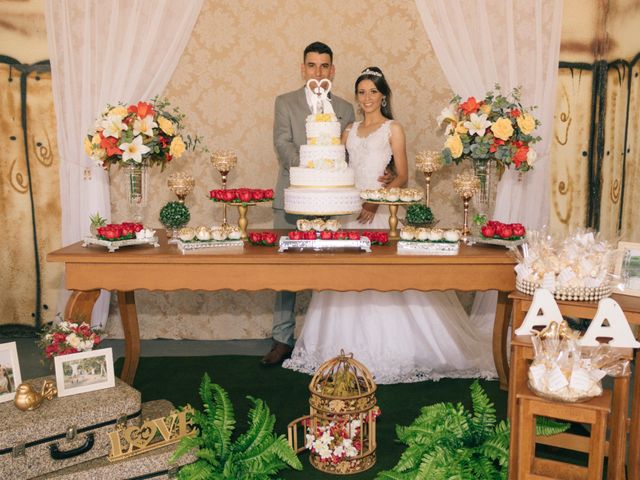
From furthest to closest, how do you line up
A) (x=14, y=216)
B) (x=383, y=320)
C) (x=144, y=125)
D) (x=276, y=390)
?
(x=14, y=216)
(x=383, y=320)
(x=276, y=390)
(x=144, y=125)

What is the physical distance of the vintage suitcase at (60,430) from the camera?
269 cm

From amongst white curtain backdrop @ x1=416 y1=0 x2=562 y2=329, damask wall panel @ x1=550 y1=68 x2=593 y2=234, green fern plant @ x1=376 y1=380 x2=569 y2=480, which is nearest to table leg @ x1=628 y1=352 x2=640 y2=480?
green fern plant @ x1=376 y1=380 x2=569 y2=480

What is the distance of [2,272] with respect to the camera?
5223 millimetres

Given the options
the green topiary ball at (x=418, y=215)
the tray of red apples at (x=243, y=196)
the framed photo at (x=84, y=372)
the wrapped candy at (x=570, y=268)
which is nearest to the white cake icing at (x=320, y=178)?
the tray of red apples at (x=243, y=196)

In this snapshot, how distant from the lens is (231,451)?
2.95 metres

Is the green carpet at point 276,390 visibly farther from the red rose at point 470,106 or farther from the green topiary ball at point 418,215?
the red rose at point 470,106

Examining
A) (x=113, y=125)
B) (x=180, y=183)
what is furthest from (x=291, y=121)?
(x=113, y=125)

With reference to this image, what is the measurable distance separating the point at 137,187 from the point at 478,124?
197 centimetres

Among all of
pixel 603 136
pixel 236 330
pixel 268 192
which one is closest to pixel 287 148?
pixel 268 192

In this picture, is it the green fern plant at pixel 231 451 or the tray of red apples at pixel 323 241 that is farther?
the tray of red apples at pixel 323 241

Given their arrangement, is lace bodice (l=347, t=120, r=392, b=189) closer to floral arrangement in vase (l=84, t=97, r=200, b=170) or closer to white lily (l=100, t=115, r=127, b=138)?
floral arrangement in vase (l=84, t=97, r=200, b=170)

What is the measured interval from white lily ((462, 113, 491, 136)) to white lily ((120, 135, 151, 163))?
1.82 metres

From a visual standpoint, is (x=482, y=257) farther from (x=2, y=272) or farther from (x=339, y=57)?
(x=2, y=272)

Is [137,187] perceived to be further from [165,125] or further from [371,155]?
[371,155]
